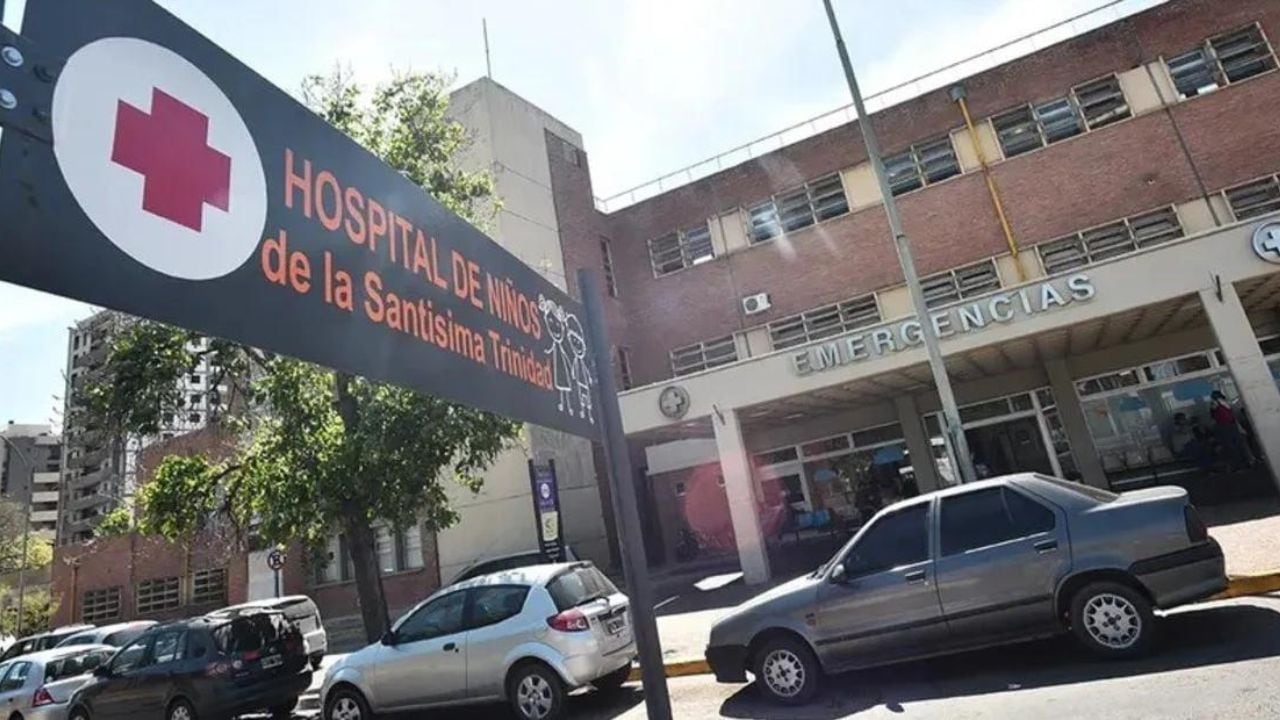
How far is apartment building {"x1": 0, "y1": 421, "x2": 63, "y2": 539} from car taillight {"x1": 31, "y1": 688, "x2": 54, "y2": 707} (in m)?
104

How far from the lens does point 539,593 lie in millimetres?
8469

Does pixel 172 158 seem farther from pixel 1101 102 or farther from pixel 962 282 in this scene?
pixel 1101 102

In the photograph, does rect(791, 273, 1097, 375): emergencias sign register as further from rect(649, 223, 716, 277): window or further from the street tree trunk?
rect(649, 223, 716, 277): window

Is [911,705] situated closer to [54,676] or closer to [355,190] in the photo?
[355,190]

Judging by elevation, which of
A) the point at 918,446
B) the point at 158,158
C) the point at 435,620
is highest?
the point at 918,446

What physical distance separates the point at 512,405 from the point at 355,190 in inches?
31.5

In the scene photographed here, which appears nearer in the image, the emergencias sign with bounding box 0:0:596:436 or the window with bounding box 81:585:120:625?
the emergencias sign with bounding box 0:0:596:436

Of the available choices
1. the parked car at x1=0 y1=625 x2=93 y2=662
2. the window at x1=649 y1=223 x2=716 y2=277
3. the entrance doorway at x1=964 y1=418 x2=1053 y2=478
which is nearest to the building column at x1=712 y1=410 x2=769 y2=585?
the entrance doorway at x1=964 y1=418 x2=1053 y2=478

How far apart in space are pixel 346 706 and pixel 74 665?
7.82m

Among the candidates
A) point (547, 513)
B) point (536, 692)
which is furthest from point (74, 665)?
point (536, 692)

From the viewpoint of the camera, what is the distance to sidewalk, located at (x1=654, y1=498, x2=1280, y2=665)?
9070 mm

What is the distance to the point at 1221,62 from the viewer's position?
64.7ft

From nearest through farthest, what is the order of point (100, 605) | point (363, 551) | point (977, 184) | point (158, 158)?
point (158, 158) < point (363, 551) < point (977, 184) < point (100, 605)

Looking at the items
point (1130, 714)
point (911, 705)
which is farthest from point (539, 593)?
point (1130, 714)
